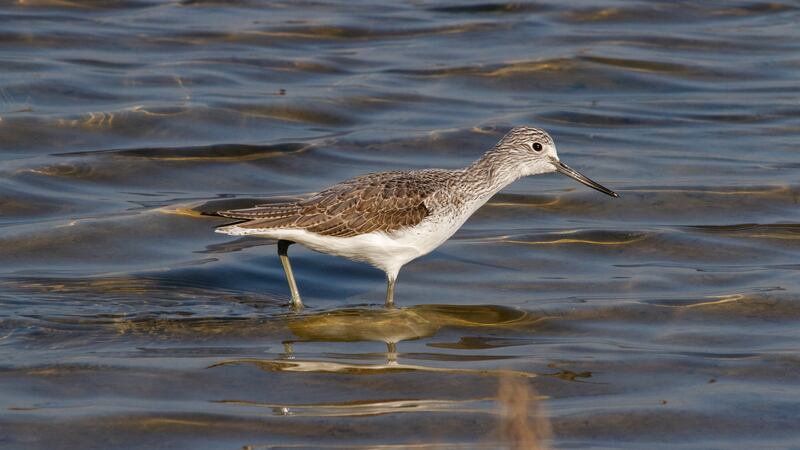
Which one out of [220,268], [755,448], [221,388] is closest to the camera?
[755,448]

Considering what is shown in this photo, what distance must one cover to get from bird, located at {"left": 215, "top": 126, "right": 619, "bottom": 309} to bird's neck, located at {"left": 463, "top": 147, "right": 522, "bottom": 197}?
13 centimetres

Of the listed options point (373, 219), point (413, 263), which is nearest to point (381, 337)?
point (373, 219)

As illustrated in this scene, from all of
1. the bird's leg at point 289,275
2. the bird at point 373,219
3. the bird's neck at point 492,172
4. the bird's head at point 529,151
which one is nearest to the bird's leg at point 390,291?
the bird at point 373,219

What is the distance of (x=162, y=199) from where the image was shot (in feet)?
38.3

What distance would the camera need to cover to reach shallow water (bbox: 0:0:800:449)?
743cm

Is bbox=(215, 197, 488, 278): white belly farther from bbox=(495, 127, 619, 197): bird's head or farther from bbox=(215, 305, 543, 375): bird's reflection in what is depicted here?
bbox=(495, 127, 619, 197): bird's head

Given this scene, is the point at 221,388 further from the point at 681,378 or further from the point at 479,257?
the point at 479,257

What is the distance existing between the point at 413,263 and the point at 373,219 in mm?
1477

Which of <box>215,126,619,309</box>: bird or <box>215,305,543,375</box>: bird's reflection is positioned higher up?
<box>215,126,619,309</box>: bird

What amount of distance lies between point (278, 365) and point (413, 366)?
814 mm

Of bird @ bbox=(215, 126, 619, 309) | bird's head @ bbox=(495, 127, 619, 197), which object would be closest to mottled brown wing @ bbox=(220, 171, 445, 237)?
bird @ bbox=(215, 126, 619, 309)

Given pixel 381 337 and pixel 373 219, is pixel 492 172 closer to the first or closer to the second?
pixel 373 219

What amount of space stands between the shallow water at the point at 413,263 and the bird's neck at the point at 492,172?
2.38 ft

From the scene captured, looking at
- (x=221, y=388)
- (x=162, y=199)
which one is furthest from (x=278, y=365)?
(x=162, y=199)
